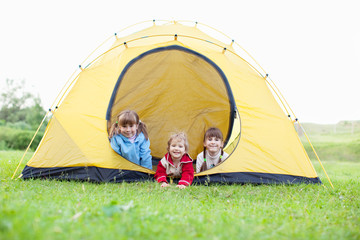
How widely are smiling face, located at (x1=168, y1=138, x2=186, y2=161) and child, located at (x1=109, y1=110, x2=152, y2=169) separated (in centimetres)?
54

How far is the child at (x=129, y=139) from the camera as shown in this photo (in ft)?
12.4

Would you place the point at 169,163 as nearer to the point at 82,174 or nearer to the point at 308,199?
the point at 82,174

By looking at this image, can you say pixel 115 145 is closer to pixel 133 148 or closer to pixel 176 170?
pixel 133 148

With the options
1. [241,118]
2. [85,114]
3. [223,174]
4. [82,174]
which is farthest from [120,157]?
[241,118]

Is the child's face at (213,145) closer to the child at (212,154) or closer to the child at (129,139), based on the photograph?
the child at (212,154)

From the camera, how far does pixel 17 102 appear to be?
20703mm

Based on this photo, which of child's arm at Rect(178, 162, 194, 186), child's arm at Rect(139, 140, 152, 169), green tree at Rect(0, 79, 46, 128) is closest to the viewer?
child's arm at Rect(178, 162, 194, 186)

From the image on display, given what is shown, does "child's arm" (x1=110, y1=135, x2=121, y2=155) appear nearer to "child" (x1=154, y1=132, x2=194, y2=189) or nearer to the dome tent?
the dome tent

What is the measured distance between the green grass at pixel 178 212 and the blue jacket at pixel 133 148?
618 mm

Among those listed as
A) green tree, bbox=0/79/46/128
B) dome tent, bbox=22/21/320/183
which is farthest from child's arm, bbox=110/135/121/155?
green tree, bbox=0/79/46/128

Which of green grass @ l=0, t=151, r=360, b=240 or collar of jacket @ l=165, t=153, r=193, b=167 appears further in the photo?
collar of jacket @ l=165, t=153, r=193, b=167

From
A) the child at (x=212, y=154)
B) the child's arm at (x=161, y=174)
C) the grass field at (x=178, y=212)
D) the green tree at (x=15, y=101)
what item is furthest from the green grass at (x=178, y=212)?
the green tree at (x=15, y=101)

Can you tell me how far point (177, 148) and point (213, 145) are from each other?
700 millimetres

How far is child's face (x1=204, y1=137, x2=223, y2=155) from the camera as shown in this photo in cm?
412
